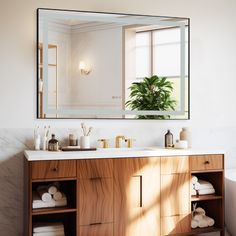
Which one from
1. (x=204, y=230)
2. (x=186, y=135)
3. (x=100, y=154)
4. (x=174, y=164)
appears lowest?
(x=204, y=230)

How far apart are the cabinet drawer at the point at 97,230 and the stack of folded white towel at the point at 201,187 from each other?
0.87 meters

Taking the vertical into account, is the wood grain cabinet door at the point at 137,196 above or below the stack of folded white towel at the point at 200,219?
above

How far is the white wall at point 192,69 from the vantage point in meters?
3.70

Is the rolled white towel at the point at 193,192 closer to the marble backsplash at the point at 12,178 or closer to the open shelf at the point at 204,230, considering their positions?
the open shelf at the point at 204,230

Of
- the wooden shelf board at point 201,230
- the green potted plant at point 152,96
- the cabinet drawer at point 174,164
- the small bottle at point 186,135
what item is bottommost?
the wooden shelf board at point 201,230

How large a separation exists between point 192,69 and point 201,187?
120cm

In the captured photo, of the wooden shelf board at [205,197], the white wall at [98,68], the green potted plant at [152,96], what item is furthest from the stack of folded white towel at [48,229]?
the green potted plant at [152,96]

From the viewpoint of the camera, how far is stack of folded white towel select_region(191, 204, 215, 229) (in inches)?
149

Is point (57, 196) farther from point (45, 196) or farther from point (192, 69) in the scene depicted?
point (192, 69)

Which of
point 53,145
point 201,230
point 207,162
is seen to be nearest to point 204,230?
point 201,230

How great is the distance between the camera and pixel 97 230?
340 centimetres

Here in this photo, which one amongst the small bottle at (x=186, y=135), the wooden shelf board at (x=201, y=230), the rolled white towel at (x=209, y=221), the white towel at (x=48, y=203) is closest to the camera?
the white towel at (x=48, y=203)

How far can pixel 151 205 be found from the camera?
3.57m

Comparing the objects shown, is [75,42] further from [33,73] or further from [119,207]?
[119,207]
